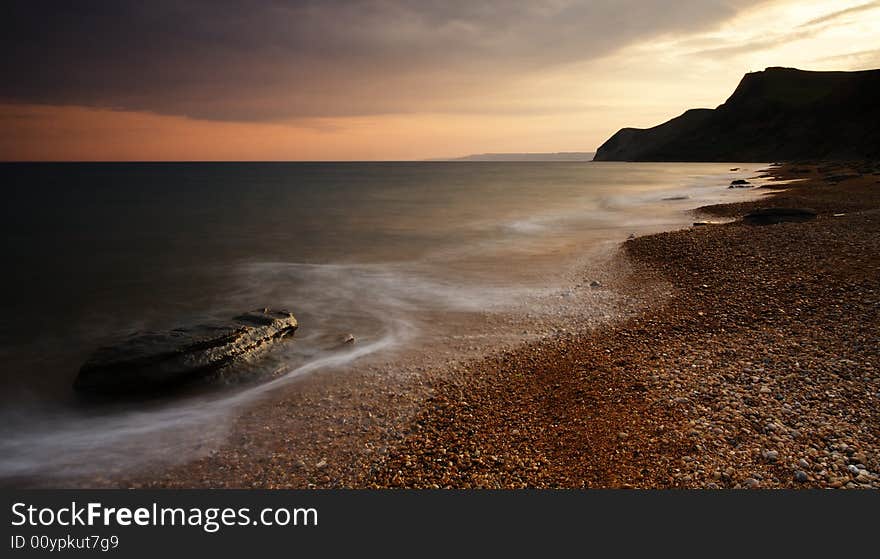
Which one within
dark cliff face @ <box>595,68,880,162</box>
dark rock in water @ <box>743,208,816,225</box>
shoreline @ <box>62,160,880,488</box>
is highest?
dark cliff face @ <box>595,68,880,162</box>

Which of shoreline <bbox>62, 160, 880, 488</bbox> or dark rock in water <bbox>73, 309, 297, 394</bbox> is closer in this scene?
shoreline <bbox>62, 160, 880, 488</bbox>

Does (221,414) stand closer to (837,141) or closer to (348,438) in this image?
(348,438)

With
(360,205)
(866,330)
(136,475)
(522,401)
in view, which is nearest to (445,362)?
(522,401)

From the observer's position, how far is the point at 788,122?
14338cm

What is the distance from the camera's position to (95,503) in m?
4.84

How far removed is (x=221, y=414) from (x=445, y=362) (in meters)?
4.14

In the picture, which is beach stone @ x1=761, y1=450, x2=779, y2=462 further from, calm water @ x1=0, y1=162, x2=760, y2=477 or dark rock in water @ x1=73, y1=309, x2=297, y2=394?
dark rock in water @ x1=73, y1=309, x2=297, y2=394

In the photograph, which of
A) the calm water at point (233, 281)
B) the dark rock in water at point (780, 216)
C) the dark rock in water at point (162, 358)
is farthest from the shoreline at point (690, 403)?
the dark rock in water at point (780, 216)

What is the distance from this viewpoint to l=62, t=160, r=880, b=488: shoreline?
5.53 meters

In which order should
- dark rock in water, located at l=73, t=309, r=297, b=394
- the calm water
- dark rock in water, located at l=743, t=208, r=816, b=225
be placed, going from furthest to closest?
1. dark rock in water, located at l=743, t=208, r=816, b=225
2. dark rock in water, located at l=73, t=309, r=297, b=394
3. the calm water

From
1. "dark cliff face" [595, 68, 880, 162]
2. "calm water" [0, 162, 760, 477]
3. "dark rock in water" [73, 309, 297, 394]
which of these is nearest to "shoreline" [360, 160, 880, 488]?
"calm water" [0, 162, 760, 477]

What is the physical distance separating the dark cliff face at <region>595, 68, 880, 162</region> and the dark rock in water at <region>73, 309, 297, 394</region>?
423ft

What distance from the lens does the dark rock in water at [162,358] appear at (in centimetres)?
907

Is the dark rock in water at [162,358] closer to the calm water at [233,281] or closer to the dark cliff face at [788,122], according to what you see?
the calm water at [233,281]
